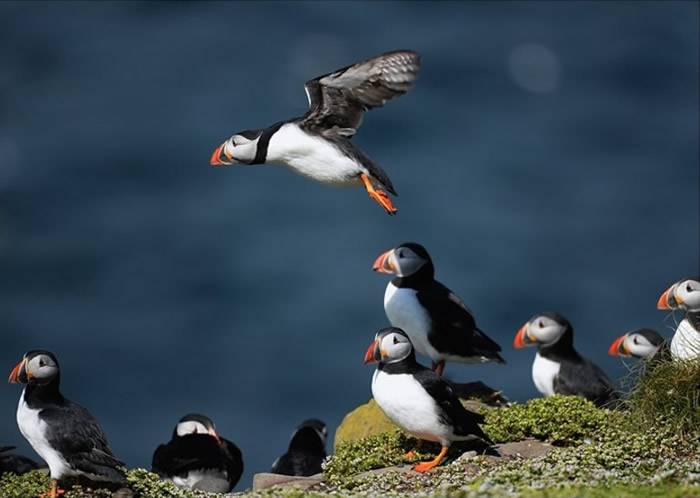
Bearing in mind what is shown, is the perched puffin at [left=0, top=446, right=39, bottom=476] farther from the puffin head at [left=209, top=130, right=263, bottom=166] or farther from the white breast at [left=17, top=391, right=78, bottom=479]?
the puffin head at [left=209, top=130, right=263, bottom=166]

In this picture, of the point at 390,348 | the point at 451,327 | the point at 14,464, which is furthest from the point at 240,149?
the point at 14,464

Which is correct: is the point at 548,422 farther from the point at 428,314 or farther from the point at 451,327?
the point at 428,314

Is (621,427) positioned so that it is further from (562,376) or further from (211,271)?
(211,271)

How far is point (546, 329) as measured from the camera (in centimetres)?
1581

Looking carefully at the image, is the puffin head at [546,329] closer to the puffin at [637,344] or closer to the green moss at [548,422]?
the puffin at [637,344]

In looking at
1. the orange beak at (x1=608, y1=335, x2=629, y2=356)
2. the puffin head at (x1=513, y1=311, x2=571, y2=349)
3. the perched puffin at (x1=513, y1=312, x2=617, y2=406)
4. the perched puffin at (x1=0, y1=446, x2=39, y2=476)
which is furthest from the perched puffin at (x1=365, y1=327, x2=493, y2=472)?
the orange beak at (x1=608, y1=335, x2=629, y2=356)

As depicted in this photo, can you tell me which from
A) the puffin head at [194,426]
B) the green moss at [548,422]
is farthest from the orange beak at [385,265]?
the puffin head at [194,426]

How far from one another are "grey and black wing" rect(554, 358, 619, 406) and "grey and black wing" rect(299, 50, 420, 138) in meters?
3.82

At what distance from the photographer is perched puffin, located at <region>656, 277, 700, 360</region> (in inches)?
496

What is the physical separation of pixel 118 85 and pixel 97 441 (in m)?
46.5

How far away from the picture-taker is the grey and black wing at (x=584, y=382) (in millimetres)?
15109

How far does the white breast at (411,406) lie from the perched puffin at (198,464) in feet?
7.38

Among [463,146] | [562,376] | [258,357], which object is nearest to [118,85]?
[463,146]

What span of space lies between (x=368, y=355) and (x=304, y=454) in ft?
10.9
